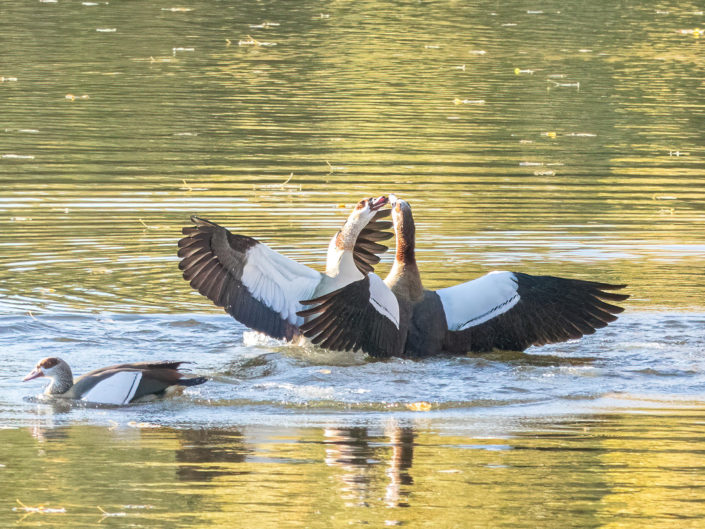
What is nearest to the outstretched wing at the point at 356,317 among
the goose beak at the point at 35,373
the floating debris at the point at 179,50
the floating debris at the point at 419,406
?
the floating debris at the point at 419,406

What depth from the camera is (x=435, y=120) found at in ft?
75.9

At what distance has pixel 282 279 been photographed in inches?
428

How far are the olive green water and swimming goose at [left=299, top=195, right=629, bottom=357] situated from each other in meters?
0.21

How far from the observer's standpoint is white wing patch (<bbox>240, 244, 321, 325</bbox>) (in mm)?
10844

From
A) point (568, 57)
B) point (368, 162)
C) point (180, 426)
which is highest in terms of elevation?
point (568, 57)

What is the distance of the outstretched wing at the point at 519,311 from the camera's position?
10680 mm

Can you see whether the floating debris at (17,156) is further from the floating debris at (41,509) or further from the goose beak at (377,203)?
the floating debris at (41,509)

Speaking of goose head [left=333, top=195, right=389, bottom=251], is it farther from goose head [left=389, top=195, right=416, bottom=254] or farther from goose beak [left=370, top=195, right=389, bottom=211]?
goose head [left=389, top=195, right=416, bottom=254]

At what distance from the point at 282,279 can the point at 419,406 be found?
205 cm

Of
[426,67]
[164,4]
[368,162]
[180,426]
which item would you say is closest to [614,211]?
[368,162]

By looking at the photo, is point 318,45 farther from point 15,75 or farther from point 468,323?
point 468,323

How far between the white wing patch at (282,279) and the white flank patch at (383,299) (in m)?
0.78

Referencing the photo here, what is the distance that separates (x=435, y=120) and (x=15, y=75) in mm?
8862

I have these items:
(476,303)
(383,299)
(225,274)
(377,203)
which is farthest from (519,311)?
(225,274)
